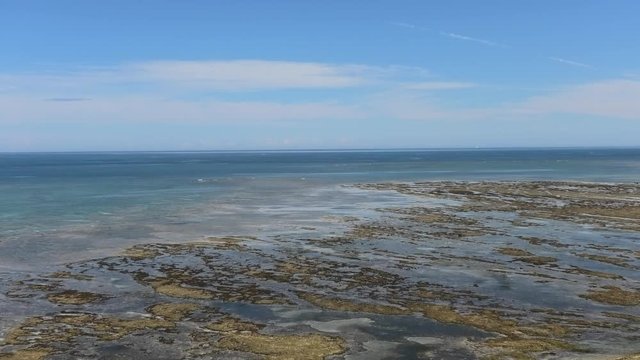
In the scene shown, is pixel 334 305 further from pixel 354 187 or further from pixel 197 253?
pixel 354 187

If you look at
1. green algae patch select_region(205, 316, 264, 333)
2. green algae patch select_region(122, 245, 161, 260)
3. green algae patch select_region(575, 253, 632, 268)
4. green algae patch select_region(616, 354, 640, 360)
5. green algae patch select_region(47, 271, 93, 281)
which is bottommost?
green algae patch select_region(575, 253, 632, 268)

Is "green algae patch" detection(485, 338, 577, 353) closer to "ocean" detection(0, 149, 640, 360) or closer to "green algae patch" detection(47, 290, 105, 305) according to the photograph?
"ocean" detection(0, 149, 640, 360)

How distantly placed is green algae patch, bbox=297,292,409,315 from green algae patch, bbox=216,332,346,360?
334 cm

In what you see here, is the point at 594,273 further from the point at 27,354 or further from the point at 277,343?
the point at 27,354

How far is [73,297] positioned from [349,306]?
1049 cm

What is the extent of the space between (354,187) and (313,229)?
42.9 metres

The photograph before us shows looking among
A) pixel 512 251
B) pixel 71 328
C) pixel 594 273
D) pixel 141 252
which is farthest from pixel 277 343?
pixel 512 251

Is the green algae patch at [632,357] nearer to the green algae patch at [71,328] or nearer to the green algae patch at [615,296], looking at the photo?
the green algae patch at [615,296]

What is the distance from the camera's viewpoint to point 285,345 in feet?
59.2

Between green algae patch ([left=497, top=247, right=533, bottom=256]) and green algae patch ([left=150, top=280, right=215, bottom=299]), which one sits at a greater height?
green algae patch ([left=150, top=280, right=215, bottom=299])

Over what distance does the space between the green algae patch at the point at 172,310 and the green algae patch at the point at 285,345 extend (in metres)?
2.95

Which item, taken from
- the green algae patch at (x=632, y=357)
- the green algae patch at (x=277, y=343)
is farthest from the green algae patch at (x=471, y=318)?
the green algae patch at (x=277, y=343)

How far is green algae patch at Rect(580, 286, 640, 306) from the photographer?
22.9m

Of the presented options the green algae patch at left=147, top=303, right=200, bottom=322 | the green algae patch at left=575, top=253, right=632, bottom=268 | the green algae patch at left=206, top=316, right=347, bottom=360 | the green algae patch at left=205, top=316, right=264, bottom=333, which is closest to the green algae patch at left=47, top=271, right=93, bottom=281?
the green algae patch at left=147, top=303, right=200, bottom=322
